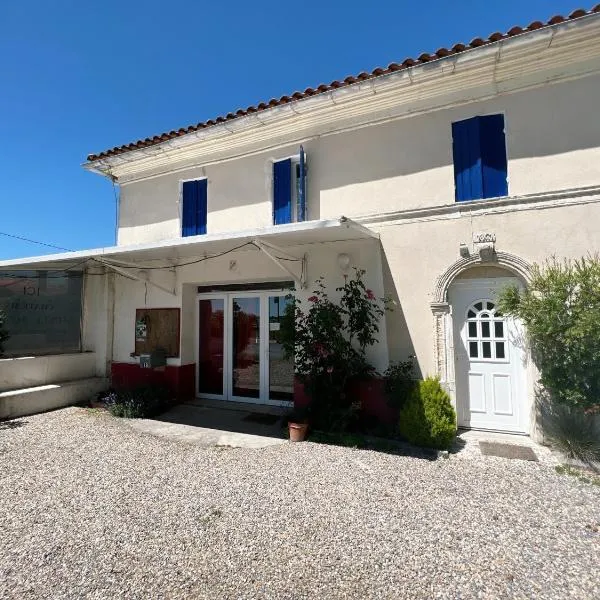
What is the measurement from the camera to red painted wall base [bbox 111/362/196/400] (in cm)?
926

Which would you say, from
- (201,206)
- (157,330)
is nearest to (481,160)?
(201,206)

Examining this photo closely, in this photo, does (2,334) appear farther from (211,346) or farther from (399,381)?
(399,381)

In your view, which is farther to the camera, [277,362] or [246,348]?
[246,348]

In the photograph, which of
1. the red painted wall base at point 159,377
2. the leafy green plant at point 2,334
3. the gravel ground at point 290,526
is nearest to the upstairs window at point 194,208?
the red painted wall base at point 159,377

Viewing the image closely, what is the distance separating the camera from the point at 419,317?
6.91m

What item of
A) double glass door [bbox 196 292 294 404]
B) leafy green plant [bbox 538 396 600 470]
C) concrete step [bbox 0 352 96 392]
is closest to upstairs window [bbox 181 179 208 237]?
double glass door [bbox 196 292 294 404]

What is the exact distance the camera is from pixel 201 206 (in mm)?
9375

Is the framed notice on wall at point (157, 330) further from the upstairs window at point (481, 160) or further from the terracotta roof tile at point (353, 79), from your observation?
the upstairs window at point (481, 160)

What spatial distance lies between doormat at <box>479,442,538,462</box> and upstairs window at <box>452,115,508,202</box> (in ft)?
14.2

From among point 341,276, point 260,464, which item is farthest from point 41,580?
point 341,276

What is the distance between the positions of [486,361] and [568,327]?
163 cm

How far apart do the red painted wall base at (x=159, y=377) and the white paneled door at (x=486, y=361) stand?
645cm

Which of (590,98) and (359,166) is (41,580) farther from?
(590,98)

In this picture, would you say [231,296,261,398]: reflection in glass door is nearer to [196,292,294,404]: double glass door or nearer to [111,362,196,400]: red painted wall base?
[196,292,294,404]: double glass door
